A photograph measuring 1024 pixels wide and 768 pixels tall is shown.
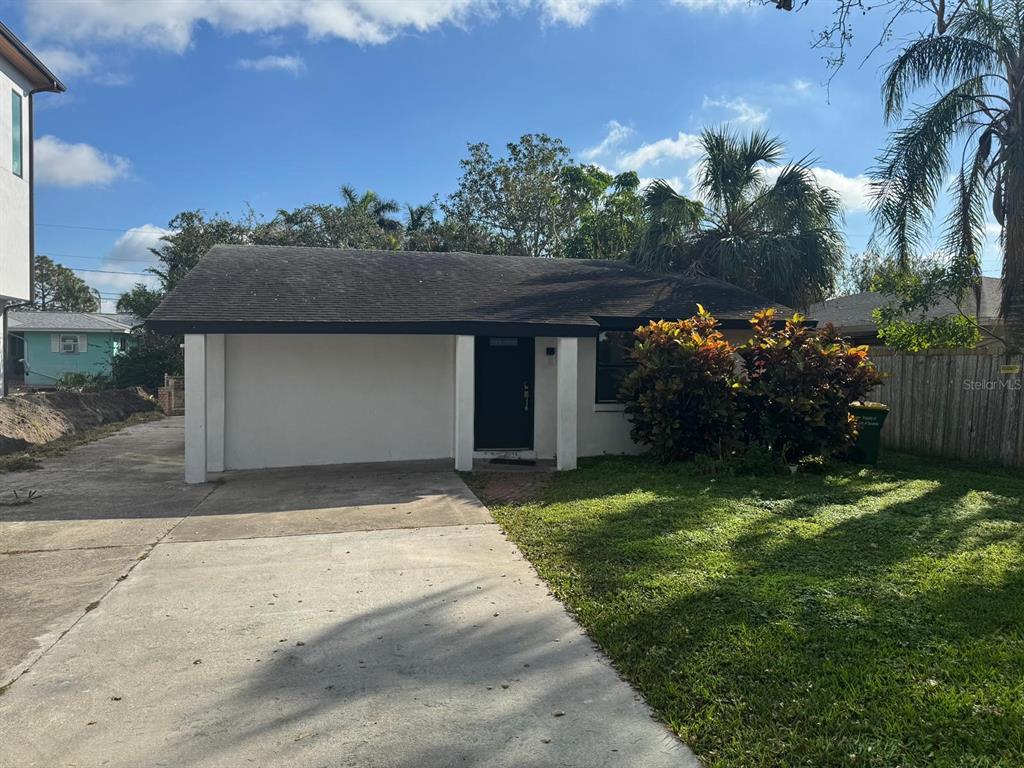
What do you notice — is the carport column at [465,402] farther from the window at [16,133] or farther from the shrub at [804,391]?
the window at [16,133]

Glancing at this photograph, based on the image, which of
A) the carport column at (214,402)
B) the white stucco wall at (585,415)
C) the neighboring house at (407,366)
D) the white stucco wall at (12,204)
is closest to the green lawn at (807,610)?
the neighboring house at (407,366)

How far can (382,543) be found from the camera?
627cm

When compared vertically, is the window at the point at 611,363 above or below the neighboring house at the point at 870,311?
below

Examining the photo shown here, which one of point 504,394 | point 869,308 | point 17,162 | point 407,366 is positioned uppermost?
point 17,162

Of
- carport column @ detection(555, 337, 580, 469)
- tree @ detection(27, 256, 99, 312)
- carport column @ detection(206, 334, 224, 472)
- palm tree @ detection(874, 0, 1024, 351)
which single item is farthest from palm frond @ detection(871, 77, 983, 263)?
tree @ detection(27, 256, 99, 312)

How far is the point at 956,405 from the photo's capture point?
1045cm

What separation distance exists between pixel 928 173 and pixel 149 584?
11.3m

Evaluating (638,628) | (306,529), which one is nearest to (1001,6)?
(638,628)

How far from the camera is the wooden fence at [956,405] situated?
9.66 metres

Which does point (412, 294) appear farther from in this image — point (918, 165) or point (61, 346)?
point (61, 346)

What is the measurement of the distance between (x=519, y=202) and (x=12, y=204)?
747 inches

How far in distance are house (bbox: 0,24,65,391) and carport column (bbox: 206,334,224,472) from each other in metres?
6.69

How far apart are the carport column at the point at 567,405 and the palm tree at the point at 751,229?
6724mm

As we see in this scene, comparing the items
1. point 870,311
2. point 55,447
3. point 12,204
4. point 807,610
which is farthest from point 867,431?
point 12,204
